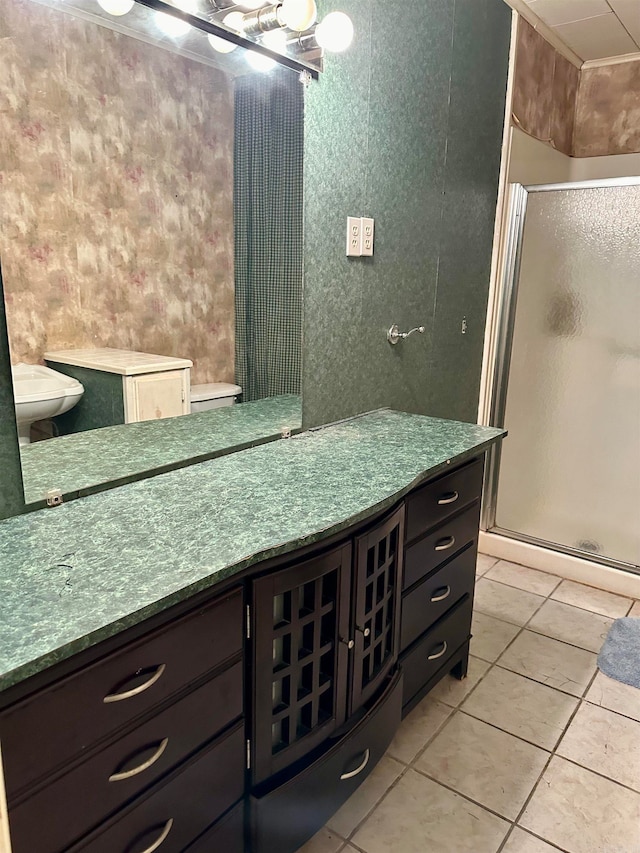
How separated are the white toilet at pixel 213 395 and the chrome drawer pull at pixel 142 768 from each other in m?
0.78

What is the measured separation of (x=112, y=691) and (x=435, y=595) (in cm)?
103

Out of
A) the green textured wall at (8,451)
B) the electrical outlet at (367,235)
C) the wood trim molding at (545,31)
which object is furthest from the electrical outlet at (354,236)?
the wood trim molding at (545,31)

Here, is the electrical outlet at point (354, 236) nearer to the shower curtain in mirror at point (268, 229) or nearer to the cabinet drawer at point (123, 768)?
the shower curtain in mirror at point (268, 229)

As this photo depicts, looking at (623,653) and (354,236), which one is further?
(623,653)

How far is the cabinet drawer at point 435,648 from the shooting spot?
1653 millimetres

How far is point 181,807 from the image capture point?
3.35 ft

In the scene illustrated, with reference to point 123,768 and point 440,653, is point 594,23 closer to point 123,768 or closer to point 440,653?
point 440,653

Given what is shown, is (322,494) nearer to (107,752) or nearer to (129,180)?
(107,752)

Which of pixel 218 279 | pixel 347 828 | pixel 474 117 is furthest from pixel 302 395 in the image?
pixel 474 117

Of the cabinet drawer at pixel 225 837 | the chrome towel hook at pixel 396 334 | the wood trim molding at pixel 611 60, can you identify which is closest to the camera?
the cabinet drawer at pixel 225 837

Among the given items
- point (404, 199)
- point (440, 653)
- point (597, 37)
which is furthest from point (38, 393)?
point (597, 37)

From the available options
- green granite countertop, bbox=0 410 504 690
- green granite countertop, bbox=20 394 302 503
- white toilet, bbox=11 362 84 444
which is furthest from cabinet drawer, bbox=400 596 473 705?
white toilet, bbox=11 362 84 444

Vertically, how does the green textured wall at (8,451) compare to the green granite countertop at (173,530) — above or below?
above

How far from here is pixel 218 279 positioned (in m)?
1.49
